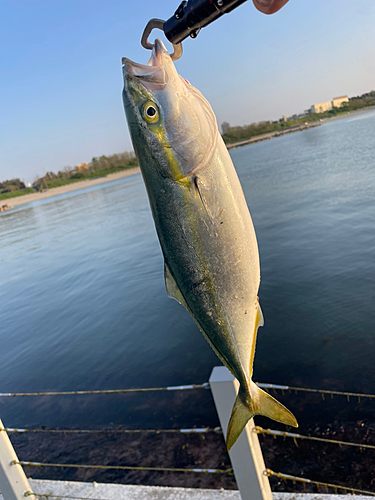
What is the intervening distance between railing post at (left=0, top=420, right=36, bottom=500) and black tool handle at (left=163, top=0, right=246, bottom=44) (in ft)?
9.59

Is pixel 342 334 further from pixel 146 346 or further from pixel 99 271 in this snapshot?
pixel 99 271

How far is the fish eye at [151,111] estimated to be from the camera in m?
1.26

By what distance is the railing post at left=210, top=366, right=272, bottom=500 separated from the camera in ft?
6.49

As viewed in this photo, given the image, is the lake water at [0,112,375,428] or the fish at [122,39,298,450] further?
the lake water at [0,112,375,428]

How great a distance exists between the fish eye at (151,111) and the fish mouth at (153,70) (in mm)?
65

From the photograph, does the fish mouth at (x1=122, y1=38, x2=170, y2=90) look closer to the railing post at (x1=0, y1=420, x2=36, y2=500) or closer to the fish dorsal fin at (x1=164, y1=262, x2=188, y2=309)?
the fish dorsal fin at (x1=164, y1=262, x2=188, y2=309)

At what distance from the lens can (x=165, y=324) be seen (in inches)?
383

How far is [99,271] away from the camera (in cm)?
1593

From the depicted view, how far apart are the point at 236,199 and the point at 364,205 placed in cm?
1615

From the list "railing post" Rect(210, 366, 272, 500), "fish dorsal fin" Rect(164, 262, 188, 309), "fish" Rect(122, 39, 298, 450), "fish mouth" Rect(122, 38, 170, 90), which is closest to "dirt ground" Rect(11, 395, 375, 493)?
"railing post" Rect(210, 366, 272, 500)

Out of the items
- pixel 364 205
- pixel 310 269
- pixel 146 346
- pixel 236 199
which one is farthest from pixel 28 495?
pixel 364 205

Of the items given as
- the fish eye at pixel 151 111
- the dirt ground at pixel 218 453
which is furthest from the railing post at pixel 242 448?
the dirt ground at pixel 218 453

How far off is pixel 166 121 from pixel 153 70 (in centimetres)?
19

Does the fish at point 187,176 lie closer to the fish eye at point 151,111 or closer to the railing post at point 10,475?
the fish eye at point 151,111
